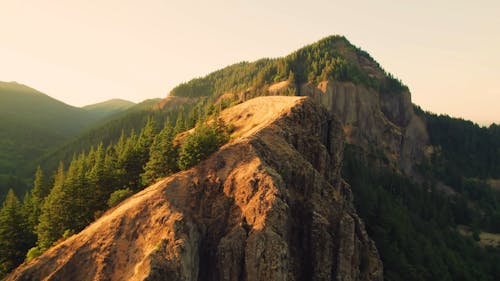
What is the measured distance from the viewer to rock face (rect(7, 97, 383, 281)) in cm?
3528

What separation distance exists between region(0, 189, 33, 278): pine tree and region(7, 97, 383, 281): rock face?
15.4 metres

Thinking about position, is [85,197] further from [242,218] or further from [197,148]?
[242,218]

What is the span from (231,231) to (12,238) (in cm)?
4061

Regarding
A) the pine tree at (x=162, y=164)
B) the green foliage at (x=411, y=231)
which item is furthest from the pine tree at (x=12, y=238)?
the green foliage at (x=411, y=231)

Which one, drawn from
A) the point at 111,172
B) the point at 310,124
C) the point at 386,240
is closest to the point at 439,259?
the point at 386,240

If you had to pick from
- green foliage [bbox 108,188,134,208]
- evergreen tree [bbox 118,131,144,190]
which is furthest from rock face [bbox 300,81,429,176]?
green foliage [bbox 108,188,134,208]

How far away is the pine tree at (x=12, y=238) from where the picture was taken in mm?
51562

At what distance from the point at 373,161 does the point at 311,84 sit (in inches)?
2123

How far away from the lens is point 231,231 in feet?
124

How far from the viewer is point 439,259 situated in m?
91.6

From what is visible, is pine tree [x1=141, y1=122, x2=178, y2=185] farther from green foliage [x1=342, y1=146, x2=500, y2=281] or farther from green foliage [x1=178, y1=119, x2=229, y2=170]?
green foliage [x1=342, y1=146, x2=500, y2=281]

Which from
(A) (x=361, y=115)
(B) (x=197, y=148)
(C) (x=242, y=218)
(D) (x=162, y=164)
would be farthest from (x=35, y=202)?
(A) (x=361, y=115)

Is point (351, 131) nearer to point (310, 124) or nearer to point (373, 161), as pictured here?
point (373, 161)

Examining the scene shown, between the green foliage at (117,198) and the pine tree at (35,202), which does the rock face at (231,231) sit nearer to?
the green foliage at (117,198)
